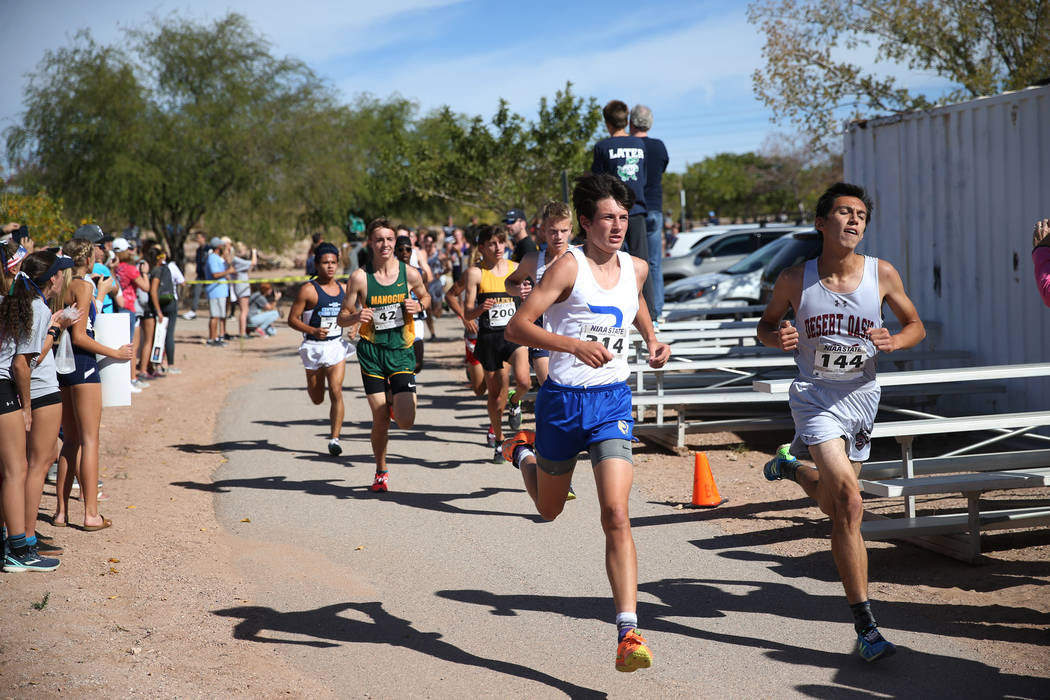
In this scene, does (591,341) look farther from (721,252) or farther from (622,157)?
(721,252)

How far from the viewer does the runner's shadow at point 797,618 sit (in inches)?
166

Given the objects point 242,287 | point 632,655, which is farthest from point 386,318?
point 242,287

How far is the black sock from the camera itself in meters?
4.51

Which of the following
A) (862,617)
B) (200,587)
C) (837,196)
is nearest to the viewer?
(862,617)

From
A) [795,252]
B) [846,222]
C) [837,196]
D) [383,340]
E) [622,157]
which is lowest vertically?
[383,340]

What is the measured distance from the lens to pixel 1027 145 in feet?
31.8

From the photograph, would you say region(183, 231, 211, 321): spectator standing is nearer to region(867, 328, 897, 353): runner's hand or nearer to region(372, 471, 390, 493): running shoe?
region(372, 471, 390, 493): running shoe

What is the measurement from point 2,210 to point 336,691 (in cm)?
1825

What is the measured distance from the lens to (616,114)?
10.3 metres

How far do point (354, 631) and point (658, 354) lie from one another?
7.00 feet

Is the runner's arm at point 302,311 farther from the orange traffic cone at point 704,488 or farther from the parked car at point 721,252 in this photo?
the parked car at point 721,252

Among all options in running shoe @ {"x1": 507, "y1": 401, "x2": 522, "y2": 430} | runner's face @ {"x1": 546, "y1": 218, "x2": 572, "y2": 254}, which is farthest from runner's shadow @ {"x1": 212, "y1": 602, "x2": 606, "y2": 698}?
running shoe @ {"x1": 507, "y1": 401, "x2": 522, "y2": 430}

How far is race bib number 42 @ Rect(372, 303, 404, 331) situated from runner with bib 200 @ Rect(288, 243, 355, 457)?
128cm

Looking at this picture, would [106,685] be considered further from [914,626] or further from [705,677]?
[914,626]
